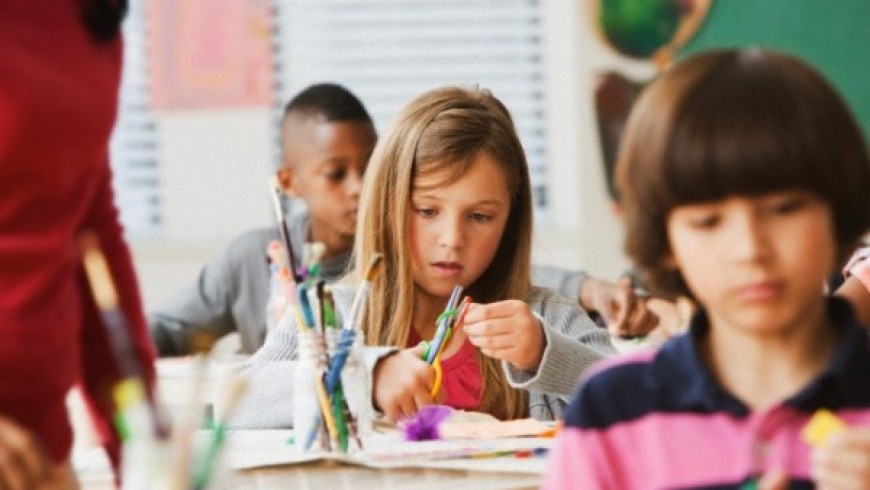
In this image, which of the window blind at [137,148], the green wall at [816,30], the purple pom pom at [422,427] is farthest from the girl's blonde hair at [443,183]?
the window blind at [137,148]

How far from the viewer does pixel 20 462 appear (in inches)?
38.3

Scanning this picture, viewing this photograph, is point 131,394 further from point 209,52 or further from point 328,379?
point 209,52

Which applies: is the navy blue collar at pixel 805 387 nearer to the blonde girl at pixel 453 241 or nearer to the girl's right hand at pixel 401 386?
the girl's right hand at pixel 401 386

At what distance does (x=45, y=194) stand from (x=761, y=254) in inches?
19.8

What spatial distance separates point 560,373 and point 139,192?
2.84m

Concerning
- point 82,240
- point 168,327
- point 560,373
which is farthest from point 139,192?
point 82,240

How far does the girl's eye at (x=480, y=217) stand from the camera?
6.86ft

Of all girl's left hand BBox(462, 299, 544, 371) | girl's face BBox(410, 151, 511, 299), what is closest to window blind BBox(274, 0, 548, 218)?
girl's face BBox(410, 151, 511, 299)

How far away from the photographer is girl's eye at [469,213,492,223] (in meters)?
2.09

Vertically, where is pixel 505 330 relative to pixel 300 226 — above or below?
above

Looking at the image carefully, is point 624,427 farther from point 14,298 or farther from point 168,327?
point 168,327

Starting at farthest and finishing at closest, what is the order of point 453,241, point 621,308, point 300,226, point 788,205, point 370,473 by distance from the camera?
point 300,226 → point 621,308 → point 453,241 → point 370,473 → point 788,205

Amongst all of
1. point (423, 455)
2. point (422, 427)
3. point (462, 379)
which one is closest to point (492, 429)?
point (422, 427)

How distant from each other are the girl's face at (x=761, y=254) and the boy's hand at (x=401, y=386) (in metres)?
→ 0.71
